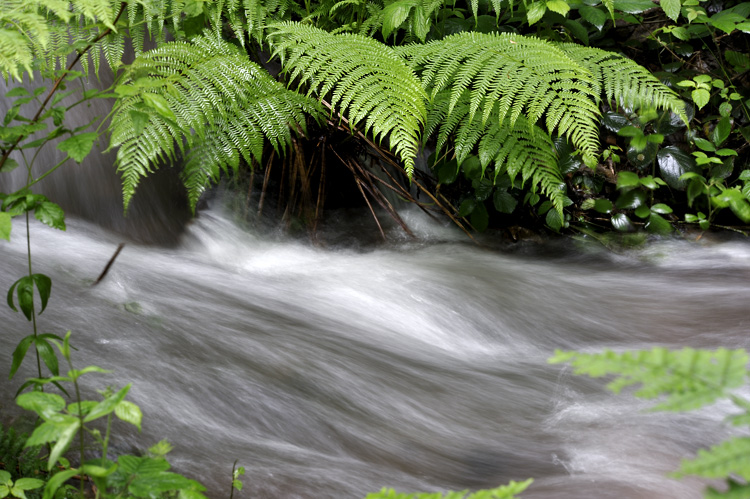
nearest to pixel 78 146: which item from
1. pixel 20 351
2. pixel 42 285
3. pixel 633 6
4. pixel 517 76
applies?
pixel 42 285

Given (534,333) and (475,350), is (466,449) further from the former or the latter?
(534,333)

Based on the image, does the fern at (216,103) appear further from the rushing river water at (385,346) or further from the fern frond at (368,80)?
the rushing river water at (385,346)

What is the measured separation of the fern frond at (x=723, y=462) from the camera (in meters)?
0.47

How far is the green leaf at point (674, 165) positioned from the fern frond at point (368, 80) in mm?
1562

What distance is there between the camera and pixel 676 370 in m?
0.53

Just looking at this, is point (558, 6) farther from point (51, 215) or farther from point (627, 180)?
point (51, 215)

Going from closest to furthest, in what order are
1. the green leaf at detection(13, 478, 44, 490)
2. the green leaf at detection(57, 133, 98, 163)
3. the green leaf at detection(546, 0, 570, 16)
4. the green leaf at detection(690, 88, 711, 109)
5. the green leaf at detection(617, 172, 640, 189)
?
the green leaf at detection(13, 478, 44, 490) < the green leaf at detection(57, 133, 98, 163) < the green leaf at detection(546, 0, 570, 16) < the green leaf at detection(690, 88, 711, 109) < the green leaf at detection(617, 172, 640, 189)

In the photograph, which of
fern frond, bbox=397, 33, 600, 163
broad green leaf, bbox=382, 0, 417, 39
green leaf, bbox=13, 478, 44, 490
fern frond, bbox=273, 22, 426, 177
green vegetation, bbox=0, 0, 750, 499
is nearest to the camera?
green leaf, bbox=13, 478, 44, 490

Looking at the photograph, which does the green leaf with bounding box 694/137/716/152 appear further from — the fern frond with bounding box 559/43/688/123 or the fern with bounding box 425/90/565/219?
the fern with bounding box 425/90/565/219

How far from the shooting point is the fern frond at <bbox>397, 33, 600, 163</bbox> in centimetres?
227

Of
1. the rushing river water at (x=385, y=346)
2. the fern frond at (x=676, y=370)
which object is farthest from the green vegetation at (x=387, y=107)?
the fern frond at (x=676, y=370)

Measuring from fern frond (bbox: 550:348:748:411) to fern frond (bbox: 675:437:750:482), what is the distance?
38 mm

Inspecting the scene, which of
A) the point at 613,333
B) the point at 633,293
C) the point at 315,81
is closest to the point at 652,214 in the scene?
the point at 633,293

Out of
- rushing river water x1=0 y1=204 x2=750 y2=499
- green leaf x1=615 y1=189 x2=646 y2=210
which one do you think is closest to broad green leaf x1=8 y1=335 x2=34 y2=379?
rushing river water x1=0 y1=204 x2=750 y2=499
